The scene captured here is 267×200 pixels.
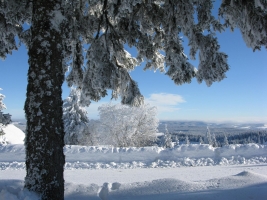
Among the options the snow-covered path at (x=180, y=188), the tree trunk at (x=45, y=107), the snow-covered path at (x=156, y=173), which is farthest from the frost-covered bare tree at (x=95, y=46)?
the snow-covered path at (x=180, y=188)

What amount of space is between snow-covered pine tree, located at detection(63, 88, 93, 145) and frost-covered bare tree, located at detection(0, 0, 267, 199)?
20.2 m

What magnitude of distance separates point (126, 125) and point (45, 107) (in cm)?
2385

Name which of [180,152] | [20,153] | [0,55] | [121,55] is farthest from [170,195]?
[20,153]

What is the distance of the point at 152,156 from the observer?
31.3 feet

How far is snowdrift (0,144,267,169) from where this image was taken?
908cm

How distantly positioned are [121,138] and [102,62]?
900 inches

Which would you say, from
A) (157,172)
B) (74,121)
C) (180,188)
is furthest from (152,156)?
(74,121)

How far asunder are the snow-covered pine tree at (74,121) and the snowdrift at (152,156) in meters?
15.5

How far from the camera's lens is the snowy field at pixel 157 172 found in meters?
4.12

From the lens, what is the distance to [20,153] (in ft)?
32.2

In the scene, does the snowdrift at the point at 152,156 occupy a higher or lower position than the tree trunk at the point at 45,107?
lower

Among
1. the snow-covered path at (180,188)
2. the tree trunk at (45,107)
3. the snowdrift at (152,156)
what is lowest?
the snowdrift at (152,156)

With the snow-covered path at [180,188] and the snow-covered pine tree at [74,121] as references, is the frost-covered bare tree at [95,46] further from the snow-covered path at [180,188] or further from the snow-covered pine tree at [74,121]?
the snow-covered pine tree at [74,121]

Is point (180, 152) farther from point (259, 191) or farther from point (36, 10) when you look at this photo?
point (36, 10)
